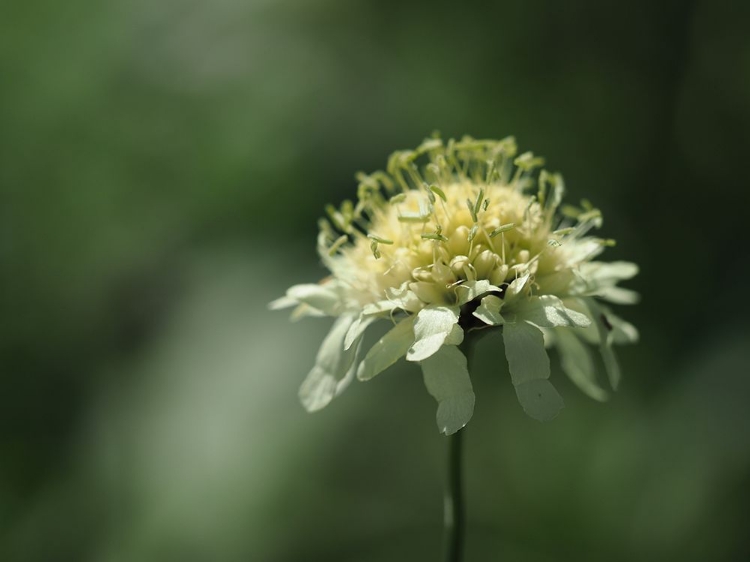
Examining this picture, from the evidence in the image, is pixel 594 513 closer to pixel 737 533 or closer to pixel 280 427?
pixel 737 533

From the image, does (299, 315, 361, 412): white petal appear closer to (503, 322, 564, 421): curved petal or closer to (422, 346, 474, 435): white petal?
(422, 346, 474, 435): white petal

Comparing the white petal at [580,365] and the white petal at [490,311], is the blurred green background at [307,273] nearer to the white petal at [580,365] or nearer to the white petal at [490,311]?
the white petal at [580,365]

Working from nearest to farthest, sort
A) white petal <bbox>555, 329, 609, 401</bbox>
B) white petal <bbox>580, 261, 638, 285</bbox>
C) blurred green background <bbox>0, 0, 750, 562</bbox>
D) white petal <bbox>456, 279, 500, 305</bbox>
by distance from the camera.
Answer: white petal <bbox>456, 279, 500, 305</bbox>, white petal <bbox>580, 261, 638, 285</bbox>, white petal <bbox>555, 329, 609, 401</bbox>, blurred green background <bbox>0, 0, 750, 562</bbox>

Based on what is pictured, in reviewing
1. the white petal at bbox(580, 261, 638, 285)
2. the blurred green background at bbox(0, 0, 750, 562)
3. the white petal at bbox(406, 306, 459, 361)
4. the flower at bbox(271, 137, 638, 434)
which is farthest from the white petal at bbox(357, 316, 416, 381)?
the blurred green background at bbox(0, 0, 750, 562)

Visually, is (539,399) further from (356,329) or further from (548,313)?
(356,329)

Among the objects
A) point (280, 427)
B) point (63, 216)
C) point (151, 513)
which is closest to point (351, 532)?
point (280, 427)

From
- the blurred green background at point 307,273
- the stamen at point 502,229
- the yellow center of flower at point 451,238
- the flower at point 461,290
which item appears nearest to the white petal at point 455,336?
the flower at point 461,290

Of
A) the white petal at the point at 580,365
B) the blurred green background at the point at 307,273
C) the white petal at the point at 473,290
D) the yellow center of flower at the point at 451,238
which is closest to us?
the white petal at the point at 473,290
